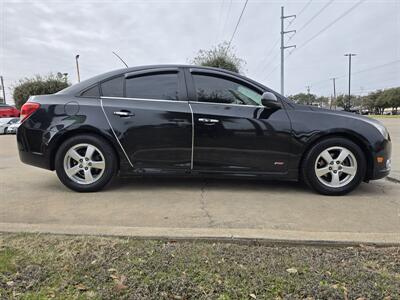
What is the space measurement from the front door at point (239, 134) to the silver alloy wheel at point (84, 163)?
3.82 feet

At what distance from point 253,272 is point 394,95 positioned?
96.5 meters

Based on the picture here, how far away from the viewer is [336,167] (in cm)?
423

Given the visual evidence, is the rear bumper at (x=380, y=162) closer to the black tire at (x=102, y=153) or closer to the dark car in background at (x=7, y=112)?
the black tire at (x=102, y=153)

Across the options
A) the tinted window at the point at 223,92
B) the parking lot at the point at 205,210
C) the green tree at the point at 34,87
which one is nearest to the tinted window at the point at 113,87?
the tinted window at the point at 223,92

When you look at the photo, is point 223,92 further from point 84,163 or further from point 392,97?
point 392,97

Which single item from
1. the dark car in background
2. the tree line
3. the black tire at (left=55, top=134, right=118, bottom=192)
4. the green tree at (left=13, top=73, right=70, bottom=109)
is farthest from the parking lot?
the tree line

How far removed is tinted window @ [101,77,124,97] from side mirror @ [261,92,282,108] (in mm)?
1712

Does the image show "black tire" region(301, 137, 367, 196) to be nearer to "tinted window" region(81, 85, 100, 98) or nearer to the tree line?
"tinted window" region(81, 85, 100, 98)

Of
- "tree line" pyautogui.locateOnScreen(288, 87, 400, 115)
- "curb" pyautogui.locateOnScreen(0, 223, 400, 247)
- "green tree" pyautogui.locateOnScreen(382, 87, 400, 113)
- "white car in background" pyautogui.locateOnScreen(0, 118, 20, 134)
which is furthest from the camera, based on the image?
"tree line" pyautogui.locateOnScreen(288, 87, 400, 115)

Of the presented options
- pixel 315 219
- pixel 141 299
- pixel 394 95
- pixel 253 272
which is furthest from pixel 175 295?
pixel 394 95

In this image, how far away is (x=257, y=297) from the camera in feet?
6.70

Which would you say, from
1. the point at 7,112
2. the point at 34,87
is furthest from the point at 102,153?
the point at 34,87

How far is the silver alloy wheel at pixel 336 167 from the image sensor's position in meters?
4.21

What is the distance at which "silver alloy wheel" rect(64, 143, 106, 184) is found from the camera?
14.0 feet
